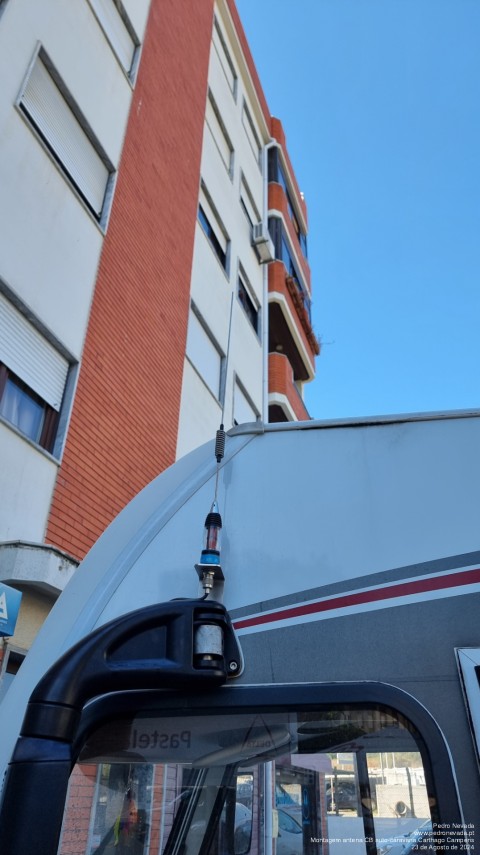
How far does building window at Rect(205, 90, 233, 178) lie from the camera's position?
13.2 m

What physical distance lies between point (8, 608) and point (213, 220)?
9692 millimetres

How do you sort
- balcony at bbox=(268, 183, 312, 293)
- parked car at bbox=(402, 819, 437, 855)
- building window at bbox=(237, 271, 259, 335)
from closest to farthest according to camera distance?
parked car at bbox=(402, 819, 437, 855), building window at bbox=(237, 271, 259, 335), balcony at bbox=(268, 183, 312, 293)

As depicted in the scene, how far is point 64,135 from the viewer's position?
7289 mm

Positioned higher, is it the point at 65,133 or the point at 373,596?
the point at 65,133

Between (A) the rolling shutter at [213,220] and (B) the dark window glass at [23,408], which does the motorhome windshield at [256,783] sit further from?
(A) the rolling shutter at [213,220]

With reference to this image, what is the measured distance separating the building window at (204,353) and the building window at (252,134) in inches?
329

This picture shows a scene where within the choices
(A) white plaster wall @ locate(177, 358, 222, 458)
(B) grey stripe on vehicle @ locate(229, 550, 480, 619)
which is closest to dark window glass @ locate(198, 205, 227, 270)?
(A) white plaster wall @ locate(177, 358, 222, 458)

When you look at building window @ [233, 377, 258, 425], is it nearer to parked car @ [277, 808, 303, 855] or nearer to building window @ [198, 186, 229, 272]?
building window @ [198, 186, 229, 272]

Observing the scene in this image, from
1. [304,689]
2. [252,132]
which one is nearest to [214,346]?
[252,132]

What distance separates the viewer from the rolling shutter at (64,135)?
268 inches

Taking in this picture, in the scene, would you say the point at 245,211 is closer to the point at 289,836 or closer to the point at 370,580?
the point at 370,580

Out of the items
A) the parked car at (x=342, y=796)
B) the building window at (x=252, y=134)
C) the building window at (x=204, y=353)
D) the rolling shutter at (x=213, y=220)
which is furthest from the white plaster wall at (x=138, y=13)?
the parked car at (x=342, y=796)

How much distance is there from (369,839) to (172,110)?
37.7 feet

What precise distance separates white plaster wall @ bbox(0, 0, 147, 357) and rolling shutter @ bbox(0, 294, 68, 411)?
0.18 m
